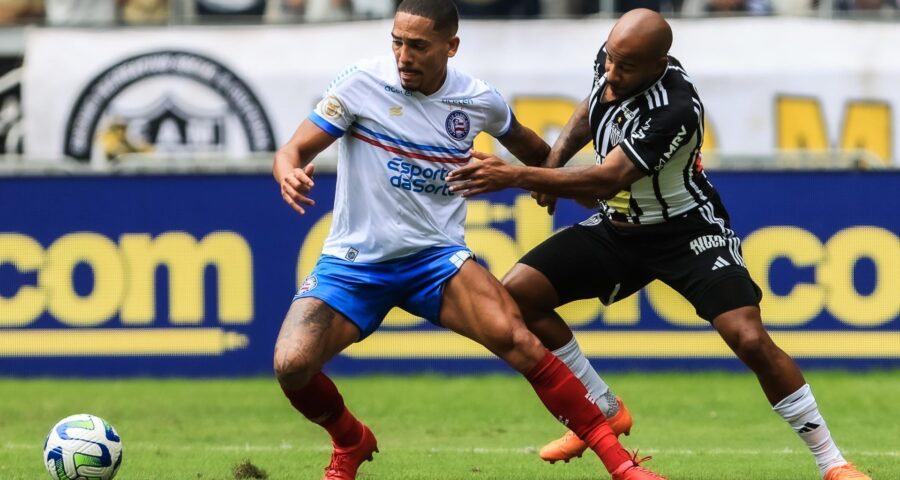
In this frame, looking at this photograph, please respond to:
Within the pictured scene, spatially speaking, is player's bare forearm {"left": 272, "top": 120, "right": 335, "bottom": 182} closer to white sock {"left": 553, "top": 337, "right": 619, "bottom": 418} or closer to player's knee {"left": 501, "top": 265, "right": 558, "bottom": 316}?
player's knee {"left": 501, "top": 265, "right": 558, "bottom": 316}

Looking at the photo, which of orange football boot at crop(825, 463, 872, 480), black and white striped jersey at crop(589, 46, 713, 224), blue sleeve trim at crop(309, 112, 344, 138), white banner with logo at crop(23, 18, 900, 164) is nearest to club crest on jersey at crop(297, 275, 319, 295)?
blue sleeve trim at crop(309, 112, 344, 138)

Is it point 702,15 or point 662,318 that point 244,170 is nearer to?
point 662,318

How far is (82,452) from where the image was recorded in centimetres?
727

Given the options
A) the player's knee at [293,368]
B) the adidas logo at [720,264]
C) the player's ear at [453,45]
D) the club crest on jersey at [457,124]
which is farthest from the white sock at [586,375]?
the player's ear at [453,45]

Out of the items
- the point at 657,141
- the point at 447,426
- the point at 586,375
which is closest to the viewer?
the point at 657,141

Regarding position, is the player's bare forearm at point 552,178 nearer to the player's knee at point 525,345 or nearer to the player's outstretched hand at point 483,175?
the player's outstretched hand at point 483,175

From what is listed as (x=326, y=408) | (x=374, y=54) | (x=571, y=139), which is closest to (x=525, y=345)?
(x=326, y=408)

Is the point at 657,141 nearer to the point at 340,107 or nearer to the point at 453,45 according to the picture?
the point at 453,45

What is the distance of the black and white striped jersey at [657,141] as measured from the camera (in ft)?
23.6

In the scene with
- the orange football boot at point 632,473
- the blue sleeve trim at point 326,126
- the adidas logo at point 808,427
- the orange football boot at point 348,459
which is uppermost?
the blue sleeve trim at point 326,126

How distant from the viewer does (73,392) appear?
1252 centimetres

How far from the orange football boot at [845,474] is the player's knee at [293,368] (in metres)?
2.59

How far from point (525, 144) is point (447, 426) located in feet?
11.0

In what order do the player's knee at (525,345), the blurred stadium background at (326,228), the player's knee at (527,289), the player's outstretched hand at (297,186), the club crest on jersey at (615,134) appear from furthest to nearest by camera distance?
the blurred stadium background at (326,228) → the player's knee at (527,289) → the club crest on jersey at (615,134) → the player's knee at (525,345) → the player's outstretched hand at (297,186)
